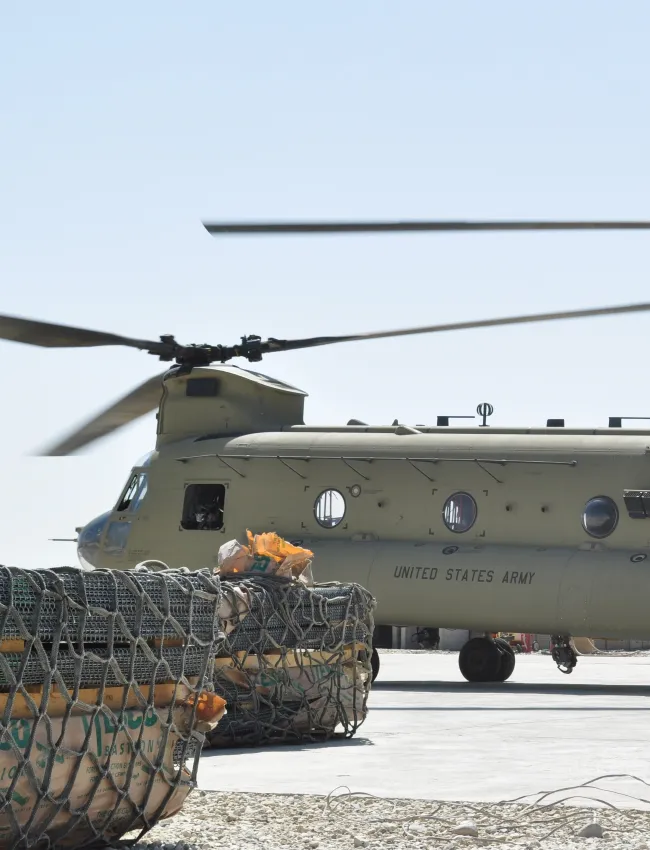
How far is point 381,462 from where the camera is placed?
16922 mm

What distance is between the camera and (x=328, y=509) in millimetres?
17203

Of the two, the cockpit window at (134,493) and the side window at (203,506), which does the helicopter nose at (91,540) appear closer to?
the cockpit window at (134,493)

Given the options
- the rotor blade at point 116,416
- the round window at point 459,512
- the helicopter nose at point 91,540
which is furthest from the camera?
the helicopter nose at point 91,540

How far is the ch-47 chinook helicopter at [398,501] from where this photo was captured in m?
15.7

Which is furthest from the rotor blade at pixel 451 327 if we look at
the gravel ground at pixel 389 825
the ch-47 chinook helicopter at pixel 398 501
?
the gravel ground at pixel 389 825

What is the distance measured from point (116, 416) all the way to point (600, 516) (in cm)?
670

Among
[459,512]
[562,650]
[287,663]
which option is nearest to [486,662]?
[562,650]

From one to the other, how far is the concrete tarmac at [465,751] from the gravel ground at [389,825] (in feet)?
1.18

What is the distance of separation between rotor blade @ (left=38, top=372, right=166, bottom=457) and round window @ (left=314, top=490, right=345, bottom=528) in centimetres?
309

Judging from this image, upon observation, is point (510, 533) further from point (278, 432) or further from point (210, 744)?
point (210, 744)

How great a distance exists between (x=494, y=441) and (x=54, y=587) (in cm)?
1176

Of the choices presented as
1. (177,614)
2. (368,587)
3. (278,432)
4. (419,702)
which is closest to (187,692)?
(177,614)

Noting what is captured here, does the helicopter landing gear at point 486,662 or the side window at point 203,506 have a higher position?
the side window at point 203,506

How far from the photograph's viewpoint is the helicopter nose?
60.4 ft
